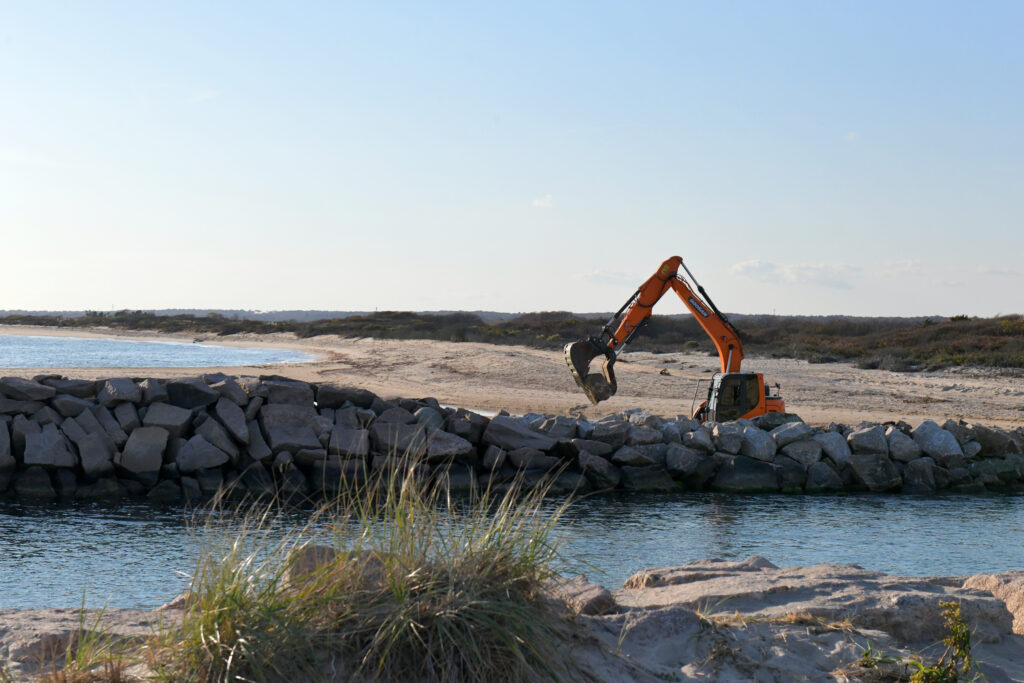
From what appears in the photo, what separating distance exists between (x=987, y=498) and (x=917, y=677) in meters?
12.5

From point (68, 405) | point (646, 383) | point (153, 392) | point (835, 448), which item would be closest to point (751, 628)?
point (153, 392)

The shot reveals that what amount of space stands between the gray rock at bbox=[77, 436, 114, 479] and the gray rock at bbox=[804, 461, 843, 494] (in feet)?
A: 35.4

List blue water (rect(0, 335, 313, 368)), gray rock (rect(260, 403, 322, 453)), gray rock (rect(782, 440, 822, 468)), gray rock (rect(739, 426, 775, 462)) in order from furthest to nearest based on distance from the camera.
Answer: blue water (rect(0, 335, 313, 368))
gray rock (rect(782, 440, 822, 468))
gray rock (rect(739, 426, 775, 462))
gray rock (rect(260, 403, 322, 453))

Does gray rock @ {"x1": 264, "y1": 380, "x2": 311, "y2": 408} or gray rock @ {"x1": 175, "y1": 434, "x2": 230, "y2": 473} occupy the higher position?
gray rock @ {"x1": 264, "y1": 380, "x2": 311, "y2": 408}

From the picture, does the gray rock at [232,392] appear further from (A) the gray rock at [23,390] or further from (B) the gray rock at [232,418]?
(A) the gray rock at [23,390]

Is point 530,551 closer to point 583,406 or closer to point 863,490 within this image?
point 863,490

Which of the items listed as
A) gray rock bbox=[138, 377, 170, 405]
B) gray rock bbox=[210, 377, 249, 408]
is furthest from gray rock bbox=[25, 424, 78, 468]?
gray rock bbox=[210, 377, 249, 408]

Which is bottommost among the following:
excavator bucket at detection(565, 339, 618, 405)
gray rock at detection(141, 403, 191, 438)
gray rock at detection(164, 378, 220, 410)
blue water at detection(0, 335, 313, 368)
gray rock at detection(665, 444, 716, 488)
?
gray rock at detection(665, 444, 716, 488)

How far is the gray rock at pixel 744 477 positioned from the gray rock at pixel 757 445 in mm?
191

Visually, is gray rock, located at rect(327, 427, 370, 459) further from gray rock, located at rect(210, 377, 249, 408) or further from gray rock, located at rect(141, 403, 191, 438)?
gray rock, located at rect(141, 403, 191, 438)

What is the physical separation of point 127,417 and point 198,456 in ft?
4.26

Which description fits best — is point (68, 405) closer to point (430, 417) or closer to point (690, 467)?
point (430, 417)

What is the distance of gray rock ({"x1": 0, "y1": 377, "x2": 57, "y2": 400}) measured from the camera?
556 inches

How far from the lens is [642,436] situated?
1617 cm
